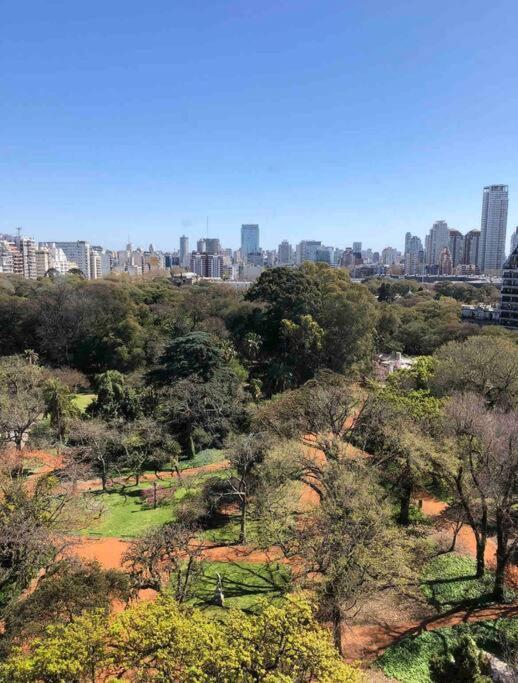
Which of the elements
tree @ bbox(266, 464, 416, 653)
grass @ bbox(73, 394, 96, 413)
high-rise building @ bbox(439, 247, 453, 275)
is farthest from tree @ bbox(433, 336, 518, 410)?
high-rise building @ bbox(439, 247, 453, 275)

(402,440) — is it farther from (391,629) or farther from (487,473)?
(391,629)

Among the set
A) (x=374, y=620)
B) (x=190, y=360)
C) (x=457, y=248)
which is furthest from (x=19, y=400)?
(x=457, y=248)

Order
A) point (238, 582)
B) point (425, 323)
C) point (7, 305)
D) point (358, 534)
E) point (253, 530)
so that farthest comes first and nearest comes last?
point (425, 323), point (7, 305), point (253, 530), point (238, 582), point (358, 534)

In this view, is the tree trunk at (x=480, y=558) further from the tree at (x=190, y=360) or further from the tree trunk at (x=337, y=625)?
the tree at (x=190, y=360)

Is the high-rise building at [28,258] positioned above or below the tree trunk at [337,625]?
above

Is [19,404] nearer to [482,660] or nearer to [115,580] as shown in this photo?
[115,580]

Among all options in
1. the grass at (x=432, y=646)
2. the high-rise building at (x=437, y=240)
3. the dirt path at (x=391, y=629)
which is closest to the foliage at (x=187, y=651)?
the grass at (x=432, y=646)

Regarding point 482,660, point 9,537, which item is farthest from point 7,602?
point 482,660
